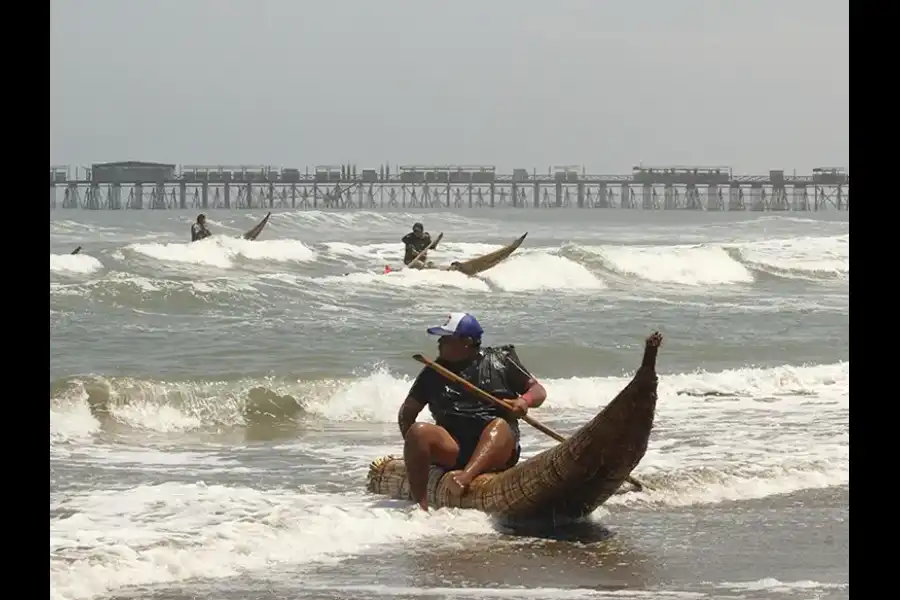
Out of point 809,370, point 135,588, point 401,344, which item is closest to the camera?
point 135,588

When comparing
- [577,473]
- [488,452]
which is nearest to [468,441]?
[488,452]

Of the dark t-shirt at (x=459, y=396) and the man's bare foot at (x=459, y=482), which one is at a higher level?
the dark t-shirt at (x=459, y=396)

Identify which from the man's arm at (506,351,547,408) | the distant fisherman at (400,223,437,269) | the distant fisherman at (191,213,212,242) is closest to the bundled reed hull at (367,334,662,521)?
the man's arm at (506,351,547,408)

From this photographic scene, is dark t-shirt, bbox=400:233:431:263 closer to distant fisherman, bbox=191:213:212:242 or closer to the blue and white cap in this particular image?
distant fisherman, bbox=191:213:212:242

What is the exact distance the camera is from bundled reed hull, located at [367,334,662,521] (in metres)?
7.39

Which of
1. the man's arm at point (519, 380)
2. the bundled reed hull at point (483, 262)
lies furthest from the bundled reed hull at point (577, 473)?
the bundled reed hull at point (483, 262)

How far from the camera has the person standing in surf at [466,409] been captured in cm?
812

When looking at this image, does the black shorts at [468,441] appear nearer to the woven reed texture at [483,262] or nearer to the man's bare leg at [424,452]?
the man's bare leg at [424,452]

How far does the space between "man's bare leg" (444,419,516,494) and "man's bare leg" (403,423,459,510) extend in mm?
139

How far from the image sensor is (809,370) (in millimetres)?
17219
